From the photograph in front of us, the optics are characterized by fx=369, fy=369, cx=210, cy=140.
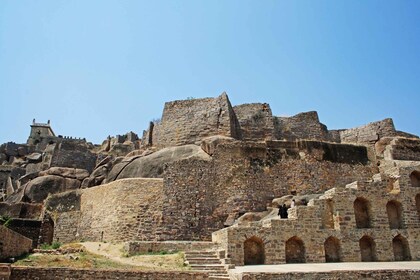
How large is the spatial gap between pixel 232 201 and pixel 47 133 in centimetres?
5337

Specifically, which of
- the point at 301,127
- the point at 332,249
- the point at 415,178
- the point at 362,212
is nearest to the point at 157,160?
the point at 332,249

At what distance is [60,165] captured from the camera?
2988cm

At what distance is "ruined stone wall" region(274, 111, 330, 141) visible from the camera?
86.3ft

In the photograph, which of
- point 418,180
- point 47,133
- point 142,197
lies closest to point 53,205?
point 142,197

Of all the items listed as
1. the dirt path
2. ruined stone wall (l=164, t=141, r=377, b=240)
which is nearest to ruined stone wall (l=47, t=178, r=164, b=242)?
ruined stone wall (l=164, t=141, r=377, b=240)

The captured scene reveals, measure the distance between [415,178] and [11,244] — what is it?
18.6 m

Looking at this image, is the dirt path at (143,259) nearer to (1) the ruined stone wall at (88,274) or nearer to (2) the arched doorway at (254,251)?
(1) the ruined stone wall at (88,274)

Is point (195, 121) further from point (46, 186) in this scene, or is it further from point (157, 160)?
point (46, 186)

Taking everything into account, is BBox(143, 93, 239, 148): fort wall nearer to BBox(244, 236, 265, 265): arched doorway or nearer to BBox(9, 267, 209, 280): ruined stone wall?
BBox(244, 236, 265, 265): arched doorway

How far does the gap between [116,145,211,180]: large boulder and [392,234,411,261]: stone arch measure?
9.98m

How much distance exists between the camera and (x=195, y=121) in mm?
24703

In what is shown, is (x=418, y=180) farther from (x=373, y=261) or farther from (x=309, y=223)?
(x=309, y=223)

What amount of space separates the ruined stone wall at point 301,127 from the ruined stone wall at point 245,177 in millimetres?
4695

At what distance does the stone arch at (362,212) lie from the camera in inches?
678
